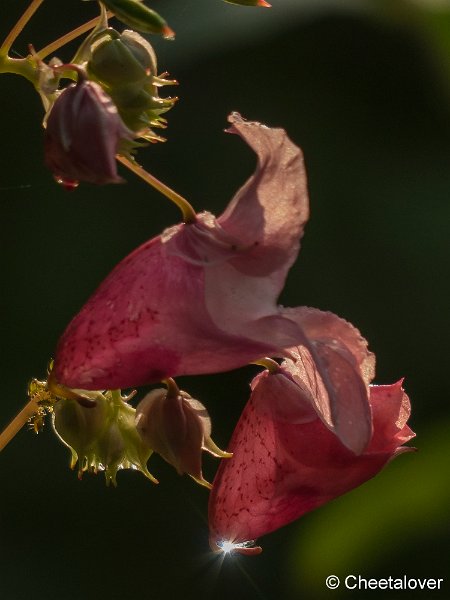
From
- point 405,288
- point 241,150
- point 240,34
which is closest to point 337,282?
point 405,288

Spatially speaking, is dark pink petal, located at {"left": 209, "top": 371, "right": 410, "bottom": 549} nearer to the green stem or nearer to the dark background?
the green stem

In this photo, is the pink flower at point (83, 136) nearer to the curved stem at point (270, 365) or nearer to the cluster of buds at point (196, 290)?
the cluster of buds at point (196, 290)

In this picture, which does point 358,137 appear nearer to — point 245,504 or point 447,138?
point 447,138

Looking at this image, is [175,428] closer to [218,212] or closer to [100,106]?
[100,106]

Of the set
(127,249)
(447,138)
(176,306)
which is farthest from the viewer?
(447,138)

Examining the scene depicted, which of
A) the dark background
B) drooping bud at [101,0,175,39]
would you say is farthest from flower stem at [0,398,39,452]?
the dark background

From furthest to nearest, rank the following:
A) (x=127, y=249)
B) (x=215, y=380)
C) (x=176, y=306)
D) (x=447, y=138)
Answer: (x=447, y=138), (x=127, y=249), (x=215, y=380), (x=176, y=306)
